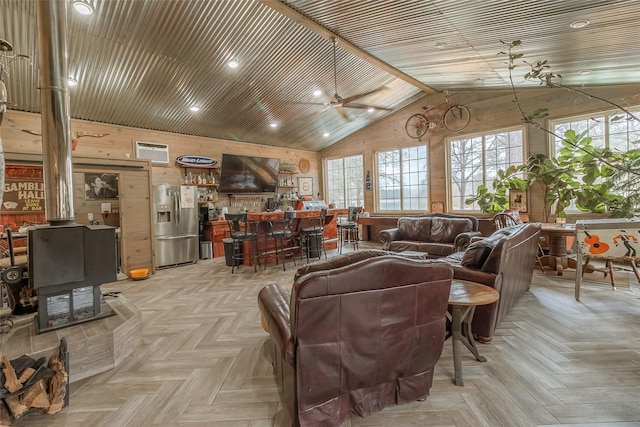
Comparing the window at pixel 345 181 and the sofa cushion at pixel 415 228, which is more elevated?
the window at pixel 345 181

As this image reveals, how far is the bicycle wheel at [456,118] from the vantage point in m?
6.65

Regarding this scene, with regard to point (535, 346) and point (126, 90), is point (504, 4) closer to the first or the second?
point (535, 346)

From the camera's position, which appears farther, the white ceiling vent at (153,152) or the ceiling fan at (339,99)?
the white ceiling vent at (153,152)

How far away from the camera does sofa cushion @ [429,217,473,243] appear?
16.5 ft

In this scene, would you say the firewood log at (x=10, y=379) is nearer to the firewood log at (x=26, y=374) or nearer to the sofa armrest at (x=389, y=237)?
the firewood log at (x=26, y=374)

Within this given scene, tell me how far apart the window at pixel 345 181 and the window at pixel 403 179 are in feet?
2.22

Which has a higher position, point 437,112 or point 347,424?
point 437,112

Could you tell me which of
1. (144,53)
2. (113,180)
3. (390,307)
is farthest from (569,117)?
(113,180)

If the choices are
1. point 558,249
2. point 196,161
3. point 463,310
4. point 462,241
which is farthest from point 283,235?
point 558,249

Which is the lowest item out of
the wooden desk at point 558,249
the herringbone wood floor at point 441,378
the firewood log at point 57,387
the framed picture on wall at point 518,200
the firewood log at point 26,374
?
the herringbone wood floor at point 441,378

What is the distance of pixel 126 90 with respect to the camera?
4.82 metres

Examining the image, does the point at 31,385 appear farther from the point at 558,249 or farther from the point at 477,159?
the point at 477,159

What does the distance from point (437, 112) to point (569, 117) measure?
2.50 m

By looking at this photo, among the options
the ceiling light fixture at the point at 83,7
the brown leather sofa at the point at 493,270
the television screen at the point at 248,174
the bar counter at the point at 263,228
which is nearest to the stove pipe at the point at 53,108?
the ceiling light fixture at the point at 83,7
